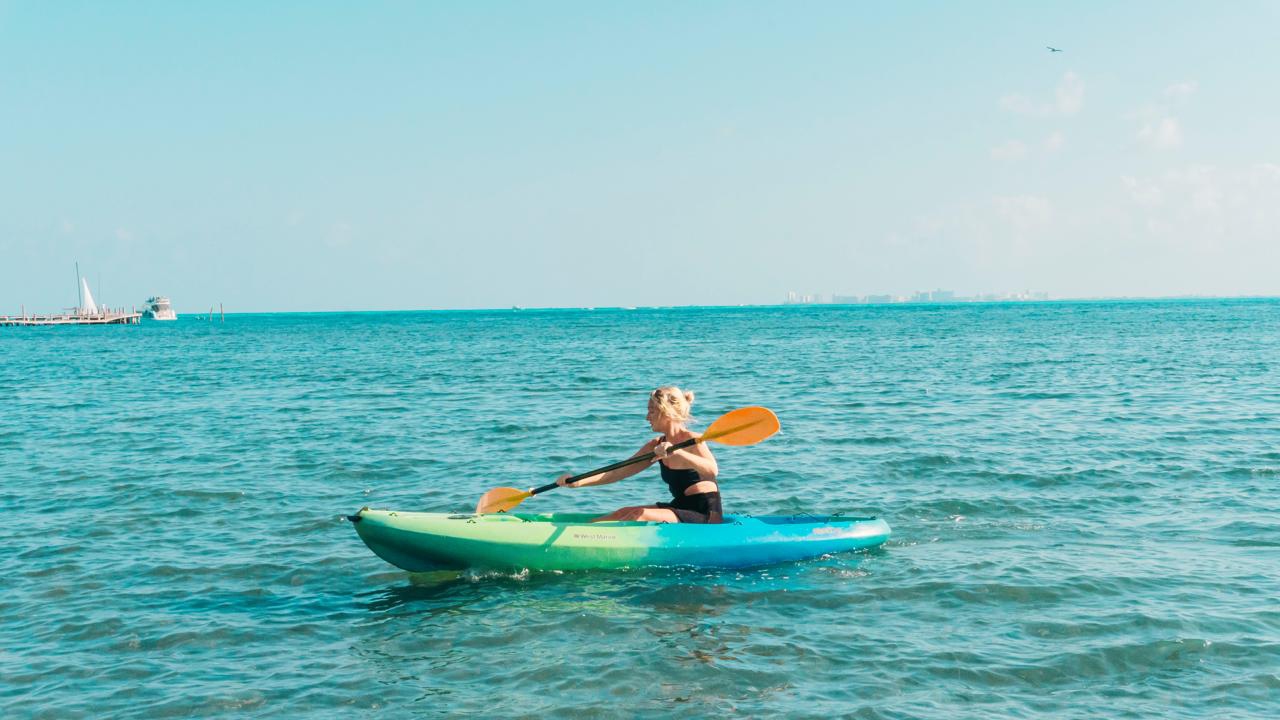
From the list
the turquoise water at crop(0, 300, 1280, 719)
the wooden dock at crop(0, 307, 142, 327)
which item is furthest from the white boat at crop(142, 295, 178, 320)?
the turquoise water at crop(0, 300, 1280, 719)

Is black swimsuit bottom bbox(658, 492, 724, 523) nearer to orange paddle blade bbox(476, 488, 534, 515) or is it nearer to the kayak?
the kayak

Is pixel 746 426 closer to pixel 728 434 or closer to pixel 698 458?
pixel 728 434

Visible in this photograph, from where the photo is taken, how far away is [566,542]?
820cm

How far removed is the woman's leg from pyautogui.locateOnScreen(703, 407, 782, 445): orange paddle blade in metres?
0.94

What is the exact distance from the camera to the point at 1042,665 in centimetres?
617

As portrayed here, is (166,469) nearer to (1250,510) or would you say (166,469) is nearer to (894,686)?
(894,686)

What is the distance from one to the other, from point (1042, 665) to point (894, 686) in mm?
996

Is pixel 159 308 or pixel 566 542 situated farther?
pixel 159 308

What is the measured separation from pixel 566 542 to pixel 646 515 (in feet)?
2.44

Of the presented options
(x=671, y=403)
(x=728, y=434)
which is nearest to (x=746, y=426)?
(x=728, y=434)

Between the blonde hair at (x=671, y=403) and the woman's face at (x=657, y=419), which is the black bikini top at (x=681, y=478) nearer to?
the woman's face at (x=657, y=419)

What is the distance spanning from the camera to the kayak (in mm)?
7949

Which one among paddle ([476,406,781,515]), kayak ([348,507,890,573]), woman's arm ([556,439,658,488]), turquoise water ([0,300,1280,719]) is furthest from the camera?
paddle ([476,406,781,515])

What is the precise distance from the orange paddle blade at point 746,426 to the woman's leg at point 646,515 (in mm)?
937
